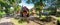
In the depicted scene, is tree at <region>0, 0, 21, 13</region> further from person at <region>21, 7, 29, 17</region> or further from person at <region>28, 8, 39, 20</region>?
person at <region>28, 8, 39, 20</region>

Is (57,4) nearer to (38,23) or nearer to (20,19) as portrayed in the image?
(38,23)

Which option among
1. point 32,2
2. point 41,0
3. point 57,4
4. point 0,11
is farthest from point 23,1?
point 57,4

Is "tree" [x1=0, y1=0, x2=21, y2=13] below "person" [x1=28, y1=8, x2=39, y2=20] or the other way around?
the other way around

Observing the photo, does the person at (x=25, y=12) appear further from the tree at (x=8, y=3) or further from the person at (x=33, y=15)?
the tree at (x=8, y=3)

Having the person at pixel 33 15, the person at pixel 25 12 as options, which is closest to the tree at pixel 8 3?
the person at pixel 25 12

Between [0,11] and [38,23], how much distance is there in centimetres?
81

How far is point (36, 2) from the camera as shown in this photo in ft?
6.25

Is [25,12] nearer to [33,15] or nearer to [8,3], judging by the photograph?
[33,15]

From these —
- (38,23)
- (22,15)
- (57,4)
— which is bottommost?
(38,23)

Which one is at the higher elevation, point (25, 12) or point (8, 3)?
point (8, 3)

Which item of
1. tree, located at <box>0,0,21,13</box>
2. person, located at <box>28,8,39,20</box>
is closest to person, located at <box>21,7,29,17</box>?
person, located at <box>28,8,39,20</box>

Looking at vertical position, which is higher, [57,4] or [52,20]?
[57,4]

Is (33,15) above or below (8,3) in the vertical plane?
→ below

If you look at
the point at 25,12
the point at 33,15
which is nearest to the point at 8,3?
the point at 25,12
